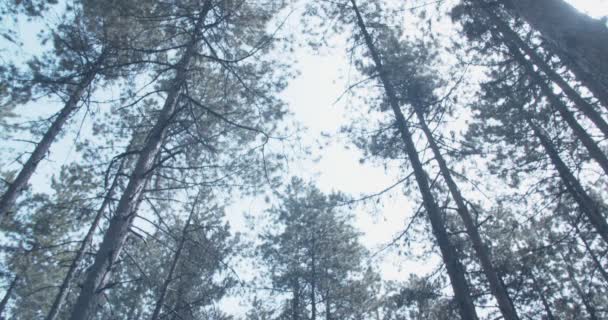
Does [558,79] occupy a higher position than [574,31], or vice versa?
[558,79]

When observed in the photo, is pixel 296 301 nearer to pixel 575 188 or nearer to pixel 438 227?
pixel 438 227

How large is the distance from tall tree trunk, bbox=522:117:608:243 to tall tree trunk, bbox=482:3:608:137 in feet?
6.83

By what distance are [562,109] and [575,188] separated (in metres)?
2.76

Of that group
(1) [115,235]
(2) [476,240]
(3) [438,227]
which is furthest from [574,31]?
(2) [476,240]

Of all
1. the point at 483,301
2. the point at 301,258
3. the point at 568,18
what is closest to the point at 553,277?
the point at 483,301

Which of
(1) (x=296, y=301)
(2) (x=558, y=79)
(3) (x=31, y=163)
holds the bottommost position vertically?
(1) (x=296, y=301)

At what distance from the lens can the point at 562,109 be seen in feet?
33.2

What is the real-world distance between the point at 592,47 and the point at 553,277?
67.0ft

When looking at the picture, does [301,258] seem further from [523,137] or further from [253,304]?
[523,137]

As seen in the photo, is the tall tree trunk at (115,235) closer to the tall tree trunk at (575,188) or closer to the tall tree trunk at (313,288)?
the tall tree trunk at (575,188)

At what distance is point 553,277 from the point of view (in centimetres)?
1797

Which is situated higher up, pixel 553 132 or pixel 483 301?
pixel 553 132

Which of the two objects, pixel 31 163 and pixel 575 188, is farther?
pixel 575 188

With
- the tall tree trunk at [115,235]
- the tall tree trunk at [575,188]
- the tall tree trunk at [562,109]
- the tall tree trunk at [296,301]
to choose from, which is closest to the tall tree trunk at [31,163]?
the tall tree trunk at [115,235]
